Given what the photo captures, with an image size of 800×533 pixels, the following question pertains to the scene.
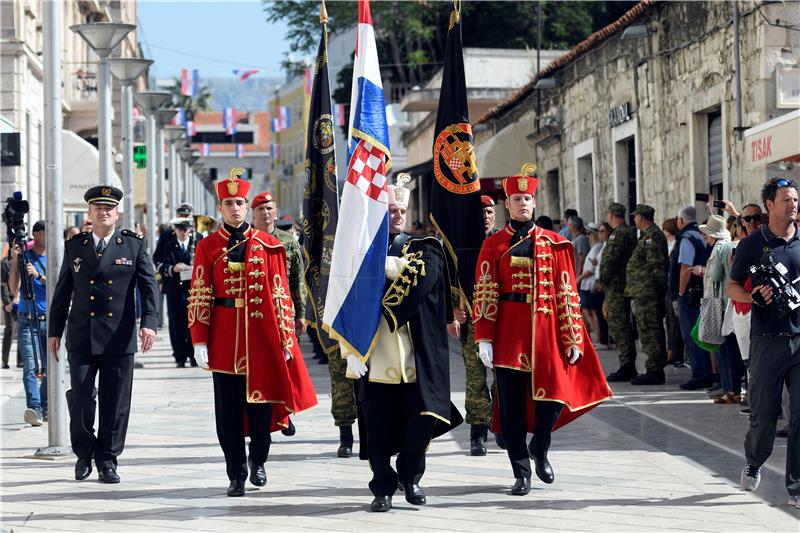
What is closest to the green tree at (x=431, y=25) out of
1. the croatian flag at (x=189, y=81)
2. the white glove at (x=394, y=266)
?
the croatian flag at (x=189, y=81)

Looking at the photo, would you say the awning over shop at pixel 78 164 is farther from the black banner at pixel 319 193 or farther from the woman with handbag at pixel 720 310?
the black banner at pixel 319 193

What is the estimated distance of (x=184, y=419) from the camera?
12.1m

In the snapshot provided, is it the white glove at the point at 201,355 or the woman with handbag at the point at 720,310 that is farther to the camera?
the woman with handbag at the point at 720,310

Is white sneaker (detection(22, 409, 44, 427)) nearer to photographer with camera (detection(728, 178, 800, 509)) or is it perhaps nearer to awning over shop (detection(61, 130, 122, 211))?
photographer with camera (detection(728, 178, 800, 509))

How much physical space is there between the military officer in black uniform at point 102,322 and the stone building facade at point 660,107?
7.84 meters

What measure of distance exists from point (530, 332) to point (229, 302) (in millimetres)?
1867

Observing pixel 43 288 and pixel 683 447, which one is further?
pixel 43 288

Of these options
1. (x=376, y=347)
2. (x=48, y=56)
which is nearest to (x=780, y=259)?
(x=376, y=347)

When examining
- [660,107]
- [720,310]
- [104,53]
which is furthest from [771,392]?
[660,107]

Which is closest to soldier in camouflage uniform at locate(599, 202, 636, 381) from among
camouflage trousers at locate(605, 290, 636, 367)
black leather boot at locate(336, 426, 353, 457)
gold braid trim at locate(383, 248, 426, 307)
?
camouflage trousers at locate(605, 290, 636, 367)

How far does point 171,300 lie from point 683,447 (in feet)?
31.0

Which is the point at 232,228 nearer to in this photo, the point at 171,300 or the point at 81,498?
the point at 81,498

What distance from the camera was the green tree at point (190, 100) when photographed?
→ 94.8m

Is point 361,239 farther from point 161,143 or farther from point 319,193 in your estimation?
point 161,143
